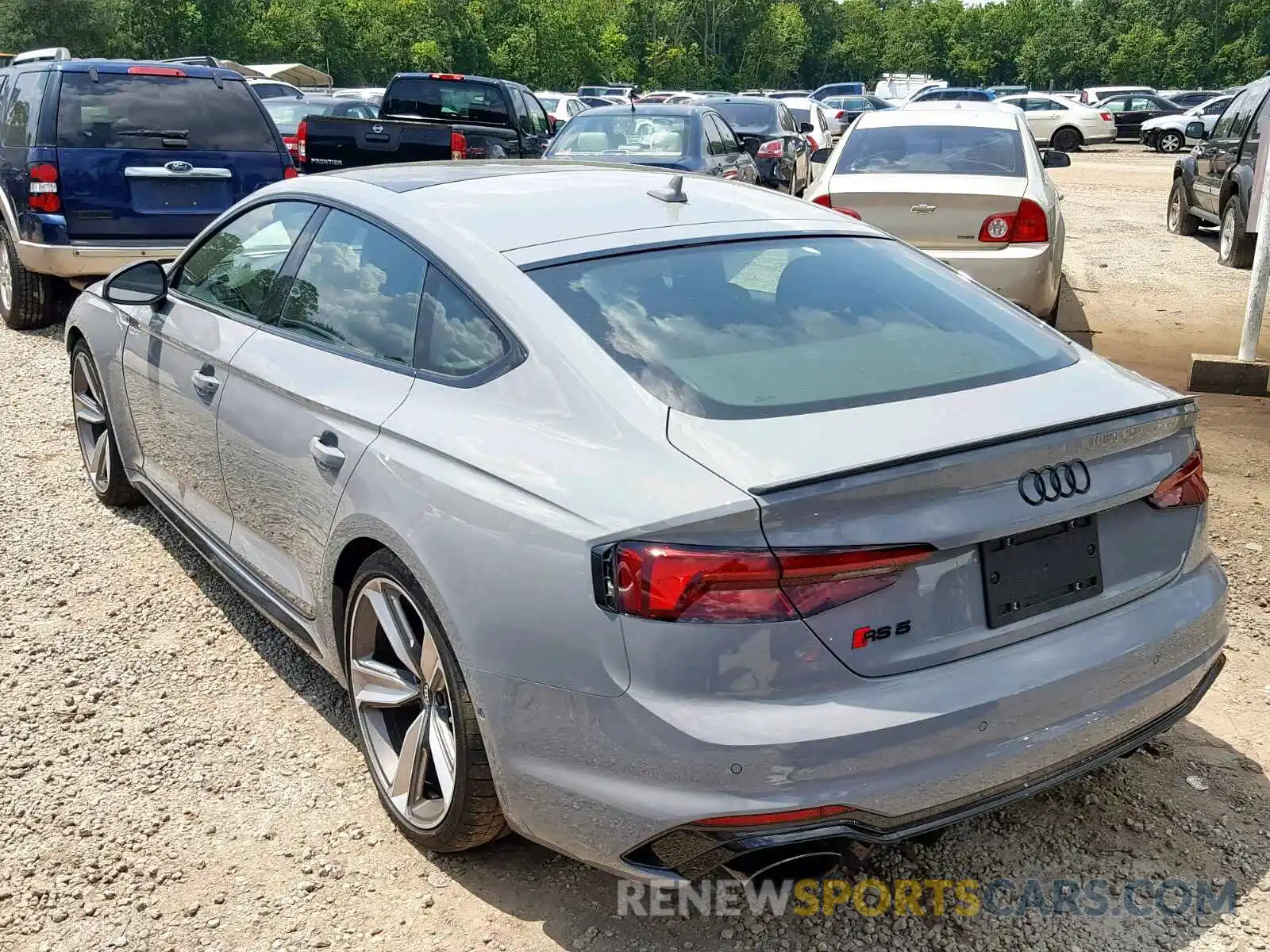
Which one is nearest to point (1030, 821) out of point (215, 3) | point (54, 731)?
point (54, 731)

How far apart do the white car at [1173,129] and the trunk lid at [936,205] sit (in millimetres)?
28520

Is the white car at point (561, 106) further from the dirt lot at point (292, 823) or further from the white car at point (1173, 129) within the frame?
the dirt lot at point (292, 823)

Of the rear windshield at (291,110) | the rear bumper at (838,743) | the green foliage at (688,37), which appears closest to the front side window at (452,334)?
the rear bumper at (838,743)

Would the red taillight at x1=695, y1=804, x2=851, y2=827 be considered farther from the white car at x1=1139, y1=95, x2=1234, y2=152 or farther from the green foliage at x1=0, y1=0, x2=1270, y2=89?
the green foliage at x1=0, y1=0, x2=1270, y2=89

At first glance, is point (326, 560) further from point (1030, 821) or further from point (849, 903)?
point (1030, 821)

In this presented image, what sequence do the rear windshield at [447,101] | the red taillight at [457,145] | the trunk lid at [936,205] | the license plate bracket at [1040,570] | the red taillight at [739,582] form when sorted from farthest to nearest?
1. the rear windshield at [447,101]
2. the red taillight at [457,145]
3. the trunk lid at [936,205]
4. the license plate bracket at [1040,570]
5. the red taillight at [739,582]

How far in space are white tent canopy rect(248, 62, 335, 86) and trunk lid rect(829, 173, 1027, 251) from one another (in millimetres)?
37037

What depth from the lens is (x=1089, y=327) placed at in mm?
9656

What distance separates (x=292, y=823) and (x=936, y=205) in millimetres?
6250

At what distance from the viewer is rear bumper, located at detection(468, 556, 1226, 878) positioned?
230 cm

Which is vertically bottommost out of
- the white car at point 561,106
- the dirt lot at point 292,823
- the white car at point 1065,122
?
the white car at point 1065,122

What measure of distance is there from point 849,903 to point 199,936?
1.52 metres

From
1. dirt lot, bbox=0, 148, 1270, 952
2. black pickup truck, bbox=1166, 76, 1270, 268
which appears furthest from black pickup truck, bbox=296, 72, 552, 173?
dirt lot, bbox=0, 148, 1270, 952

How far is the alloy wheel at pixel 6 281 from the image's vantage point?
916 cm
